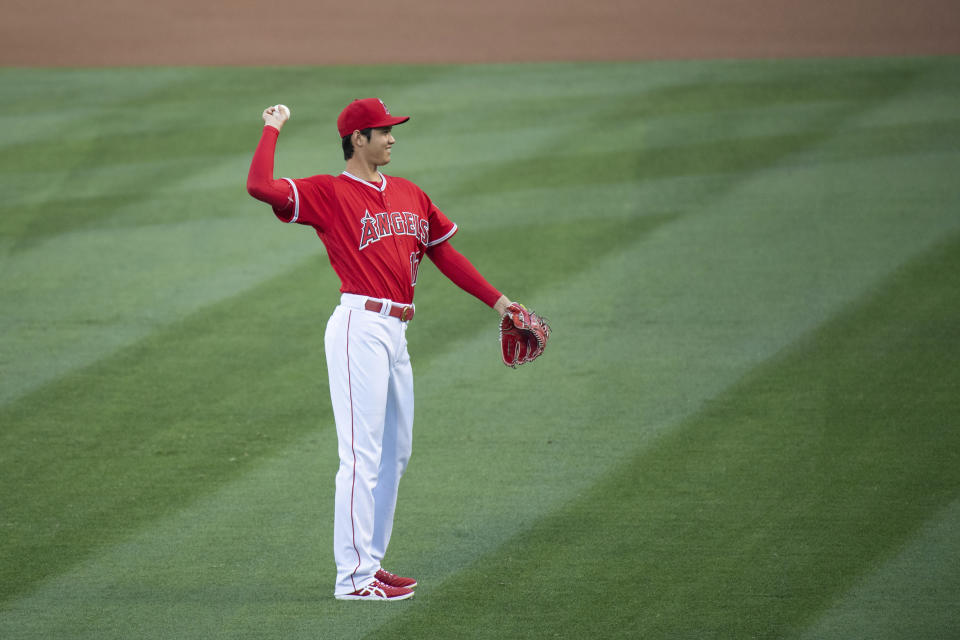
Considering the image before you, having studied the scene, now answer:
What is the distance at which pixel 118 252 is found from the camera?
26.1 feet

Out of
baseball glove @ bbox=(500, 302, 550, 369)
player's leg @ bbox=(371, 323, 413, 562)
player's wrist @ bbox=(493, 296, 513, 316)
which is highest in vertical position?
player's wrist @ bbox=(493, 296, 513, 316)

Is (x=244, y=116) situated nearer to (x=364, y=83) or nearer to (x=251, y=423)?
(x=364, y=83)

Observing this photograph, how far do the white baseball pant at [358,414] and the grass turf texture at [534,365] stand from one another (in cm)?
19

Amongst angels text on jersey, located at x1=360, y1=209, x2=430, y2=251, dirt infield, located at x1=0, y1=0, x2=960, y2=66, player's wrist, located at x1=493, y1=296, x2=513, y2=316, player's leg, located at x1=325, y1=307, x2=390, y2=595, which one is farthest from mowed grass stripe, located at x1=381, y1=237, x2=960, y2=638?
dirt infield, located at x1=0, y1=0, x2=960, y2=66

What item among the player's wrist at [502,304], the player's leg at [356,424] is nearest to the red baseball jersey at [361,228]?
the player's leg at [356,424]

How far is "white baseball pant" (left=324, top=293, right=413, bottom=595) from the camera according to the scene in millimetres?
4219

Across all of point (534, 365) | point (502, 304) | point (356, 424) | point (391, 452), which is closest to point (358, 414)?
point (356, 424)

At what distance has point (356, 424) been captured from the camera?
4.23 m

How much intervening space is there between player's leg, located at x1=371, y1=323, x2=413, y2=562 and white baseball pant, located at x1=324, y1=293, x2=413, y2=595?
0.25ft

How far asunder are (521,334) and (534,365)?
6.42 ft

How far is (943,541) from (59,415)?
4.15 metres

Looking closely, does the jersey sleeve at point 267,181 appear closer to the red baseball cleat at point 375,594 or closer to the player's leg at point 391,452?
the player's leg at point 391,452

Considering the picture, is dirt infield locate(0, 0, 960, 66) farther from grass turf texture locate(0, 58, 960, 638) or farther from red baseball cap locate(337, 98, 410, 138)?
red baseball cap locate(337, 98, 410, 138)

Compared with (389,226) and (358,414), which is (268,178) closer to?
(389,226)
